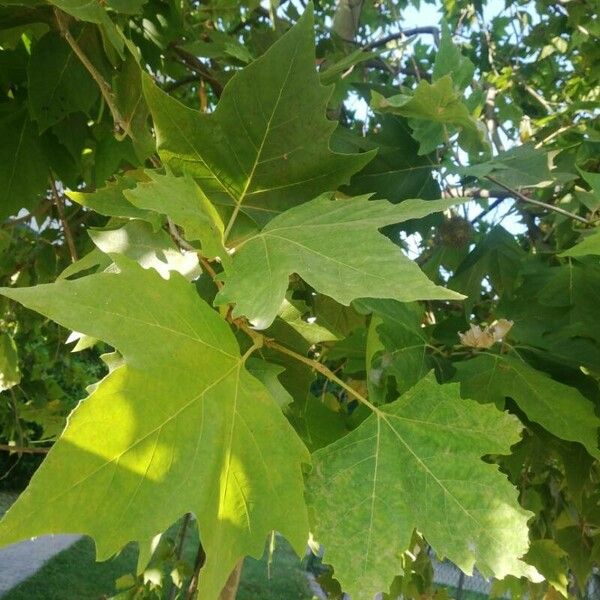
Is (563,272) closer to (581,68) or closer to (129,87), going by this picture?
(129,87)

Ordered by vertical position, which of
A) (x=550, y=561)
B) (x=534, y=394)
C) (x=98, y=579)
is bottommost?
(x=98, y=579)

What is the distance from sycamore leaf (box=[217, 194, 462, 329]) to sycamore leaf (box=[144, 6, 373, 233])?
5.1 inches

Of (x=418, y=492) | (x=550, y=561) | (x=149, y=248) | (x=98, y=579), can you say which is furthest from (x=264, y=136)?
(x=98, y=579)

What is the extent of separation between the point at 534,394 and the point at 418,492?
280mm

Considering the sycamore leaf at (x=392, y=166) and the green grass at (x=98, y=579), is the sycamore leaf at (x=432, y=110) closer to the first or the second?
the sycamore leaf at (x=392, y=166)

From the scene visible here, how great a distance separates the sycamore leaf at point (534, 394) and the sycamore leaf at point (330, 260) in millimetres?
342

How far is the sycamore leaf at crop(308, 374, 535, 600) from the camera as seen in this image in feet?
1.99

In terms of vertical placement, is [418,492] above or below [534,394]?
above

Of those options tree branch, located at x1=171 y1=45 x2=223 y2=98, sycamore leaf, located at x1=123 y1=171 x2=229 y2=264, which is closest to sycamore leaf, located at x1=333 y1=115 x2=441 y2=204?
tree branch, located at x1=171 y1=45 x2=223 y2=98

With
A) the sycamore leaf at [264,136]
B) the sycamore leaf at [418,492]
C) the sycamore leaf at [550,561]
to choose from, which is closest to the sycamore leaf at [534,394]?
the sycamore leaf at [418,492]

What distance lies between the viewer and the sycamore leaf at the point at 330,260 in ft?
1.72

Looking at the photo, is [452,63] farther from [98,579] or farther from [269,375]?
[98,579]

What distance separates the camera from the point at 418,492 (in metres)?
0.65

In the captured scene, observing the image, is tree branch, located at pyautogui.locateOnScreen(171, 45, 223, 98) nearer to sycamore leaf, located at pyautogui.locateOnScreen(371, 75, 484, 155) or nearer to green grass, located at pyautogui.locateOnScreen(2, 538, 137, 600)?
sycamore leaf, located at pyautogui.locateOnScreen(371, 75, 484, 155)
